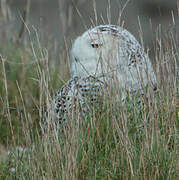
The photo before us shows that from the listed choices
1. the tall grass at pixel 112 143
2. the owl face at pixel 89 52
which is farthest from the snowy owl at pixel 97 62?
the tall grass at pixel 112 143

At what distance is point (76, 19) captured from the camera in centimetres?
714

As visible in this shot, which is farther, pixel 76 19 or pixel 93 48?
pixel 76 19

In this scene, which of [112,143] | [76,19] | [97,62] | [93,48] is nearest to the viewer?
[112,143]

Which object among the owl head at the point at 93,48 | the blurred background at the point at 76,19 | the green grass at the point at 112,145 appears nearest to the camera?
the green grass at the point at 112,145

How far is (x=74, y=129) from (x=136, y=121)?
0.36 metres

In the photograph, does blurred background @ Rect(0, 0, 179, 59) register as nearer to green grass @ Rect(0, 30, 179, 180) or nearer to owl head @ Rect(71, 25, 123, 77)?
owl head @ Rect(71, 25, 123, 77)

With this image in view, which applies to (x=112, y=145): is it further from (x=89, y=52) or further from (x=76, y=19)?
(x=76, y=19)

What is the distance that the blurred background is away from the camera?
264 centimetres

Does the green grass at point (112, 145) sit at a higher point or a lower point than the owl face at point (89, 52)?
lower

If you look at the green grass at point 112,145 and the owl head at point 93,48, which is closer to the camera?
the green grass at point 112,145

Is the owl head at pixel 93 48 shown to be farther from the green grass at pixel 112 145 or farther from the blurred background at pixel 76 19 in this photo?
the green grass at pixel 112 145

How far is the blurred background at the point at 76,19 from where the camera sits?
264cm

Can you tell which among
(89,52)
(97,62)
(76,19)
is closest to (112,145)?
(97,62)

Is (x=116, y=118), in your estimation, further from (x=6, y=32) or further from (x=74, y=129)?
(x=6, y=32)
